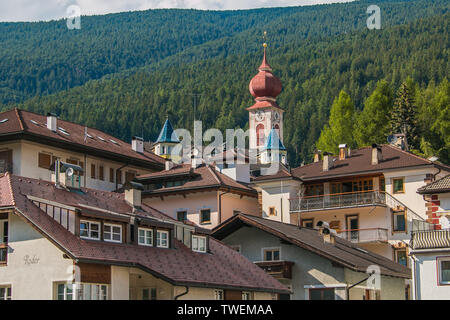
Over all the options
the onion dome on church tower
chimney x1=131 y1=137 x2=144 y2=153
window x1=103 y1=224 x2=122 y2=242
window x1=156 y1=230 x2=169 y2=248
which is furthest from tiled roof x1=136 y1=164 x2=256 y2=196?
the onion dome on church tower

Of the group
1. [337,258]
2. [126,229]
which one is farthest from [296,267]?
[126,229]

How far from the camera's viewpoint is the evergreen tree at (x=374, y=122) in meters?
98.3

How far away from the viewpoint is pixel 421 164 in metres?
61.4

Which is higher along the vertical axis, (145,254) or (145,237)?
(145,237)

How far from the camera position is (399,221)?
6206cm

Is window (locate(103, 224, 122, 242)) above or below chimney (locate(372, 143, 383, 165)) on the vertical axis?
below

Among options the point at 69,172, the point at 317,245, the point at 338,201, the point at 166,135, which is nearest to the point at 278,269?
the point at 317,245

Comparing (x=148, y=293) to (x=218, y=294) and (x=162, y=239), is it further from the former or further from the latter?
(x=162, y=239)

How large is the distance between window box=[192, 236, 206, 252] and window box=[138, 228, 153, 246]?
346cm

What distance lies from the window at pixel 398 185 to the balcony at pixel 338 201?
0.87m

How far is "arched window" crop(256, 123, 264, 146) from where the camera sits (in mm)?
135875

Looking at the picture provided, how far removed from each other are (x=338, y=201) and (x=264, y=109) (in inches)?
3001

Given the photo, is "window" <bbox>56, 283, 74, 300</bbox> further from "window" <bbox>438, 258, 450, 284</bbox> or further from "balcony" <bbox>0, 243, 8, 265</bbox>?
"window" <bbox>438, 258, 450, 284</bbox>
